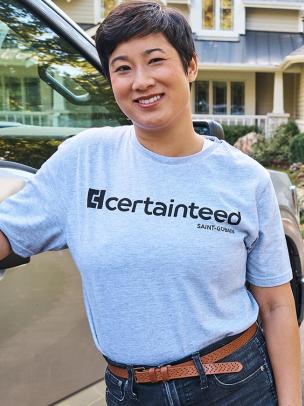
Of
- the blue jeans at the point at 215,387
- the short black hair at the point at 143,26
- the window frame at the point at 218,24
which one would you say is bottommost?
the blue jeans at the point at 215,387

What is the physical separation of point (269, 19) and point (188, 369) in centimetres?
1897

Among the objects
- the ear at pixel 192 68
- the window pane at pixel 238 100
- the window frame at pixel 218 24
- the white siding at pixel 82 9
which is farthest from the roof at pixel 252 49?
the ear at pixel 192 68

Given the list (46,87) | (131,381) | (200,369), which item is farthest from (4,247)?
(46,87)

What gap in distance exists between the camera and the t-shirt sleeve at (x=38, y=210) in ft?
4.54

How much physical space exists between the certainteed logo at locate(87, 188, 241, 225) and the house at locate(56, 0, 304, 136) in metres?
16.2

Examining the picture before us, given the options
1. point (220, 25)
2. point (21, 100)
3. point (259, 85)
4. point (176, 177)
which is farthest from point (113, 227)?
point (259, 85)

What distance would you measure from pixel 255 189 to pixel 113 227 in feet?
1.24

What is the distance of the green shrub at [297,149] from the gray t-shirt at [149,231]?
1283cm

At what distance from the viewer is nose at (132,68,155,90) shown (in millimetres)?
1305

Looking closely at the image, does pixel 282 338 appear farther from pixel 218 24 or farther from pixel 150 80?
pixel 218 24

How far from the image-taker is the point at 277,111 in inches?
706

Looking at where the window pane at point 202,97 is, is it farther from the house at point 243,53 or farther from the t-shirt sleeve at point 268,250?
→ the t-shirt sleeve at point 268,250

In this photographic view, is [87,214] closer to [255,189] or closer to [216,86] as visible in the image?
[255,189]

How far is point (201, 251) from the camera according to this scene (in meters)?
1.32
